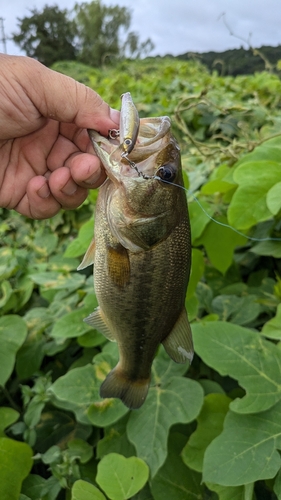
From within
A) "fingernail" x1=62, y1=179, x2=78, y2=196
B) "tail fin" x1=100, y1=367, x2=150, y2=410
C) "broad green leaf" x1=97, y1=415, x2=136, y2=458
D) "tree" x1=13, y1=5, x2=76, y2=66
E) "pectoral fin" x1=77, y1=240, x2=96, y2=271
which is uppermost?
"tree" x1=13, y1=5, x2=76, y2=66

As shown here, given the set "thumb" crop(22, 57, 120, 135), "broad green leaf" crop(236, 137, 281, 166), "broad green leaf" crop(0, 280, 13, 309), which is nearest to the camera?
"thumb" crop(22, 57, 120, 135)

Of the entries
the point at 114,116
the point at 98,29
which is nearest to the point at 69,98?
the point at 114,116

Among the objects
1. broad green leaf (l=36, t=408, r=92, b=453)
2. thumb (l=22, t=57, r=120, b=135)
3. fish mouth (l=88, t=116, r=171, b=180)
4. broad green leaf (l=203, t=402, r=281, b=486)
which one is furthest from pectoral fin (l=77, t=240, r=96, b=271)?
broad green leaf (l=36, t=408, r=92, b=453)

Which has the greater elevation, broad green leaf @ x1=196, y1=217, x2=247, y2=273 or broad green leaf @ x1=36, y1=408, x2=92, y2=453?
broad green leaf @ x1=196, y1=217, x2=247, y2=273

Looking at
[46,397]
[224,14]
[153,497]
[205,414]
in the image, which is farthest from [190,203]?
[224,14]

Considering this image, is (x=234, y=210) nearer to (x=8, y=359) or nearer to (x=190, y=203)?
(x=190, y=203)

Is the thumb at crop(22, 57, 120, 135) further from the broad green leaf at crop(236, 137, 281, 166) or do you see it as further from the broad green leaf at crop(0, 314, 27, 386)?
the broad green leaf at crop(0, 314, 27, 386)

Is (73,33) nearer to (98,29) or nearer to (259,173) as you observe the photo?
(98,29)
